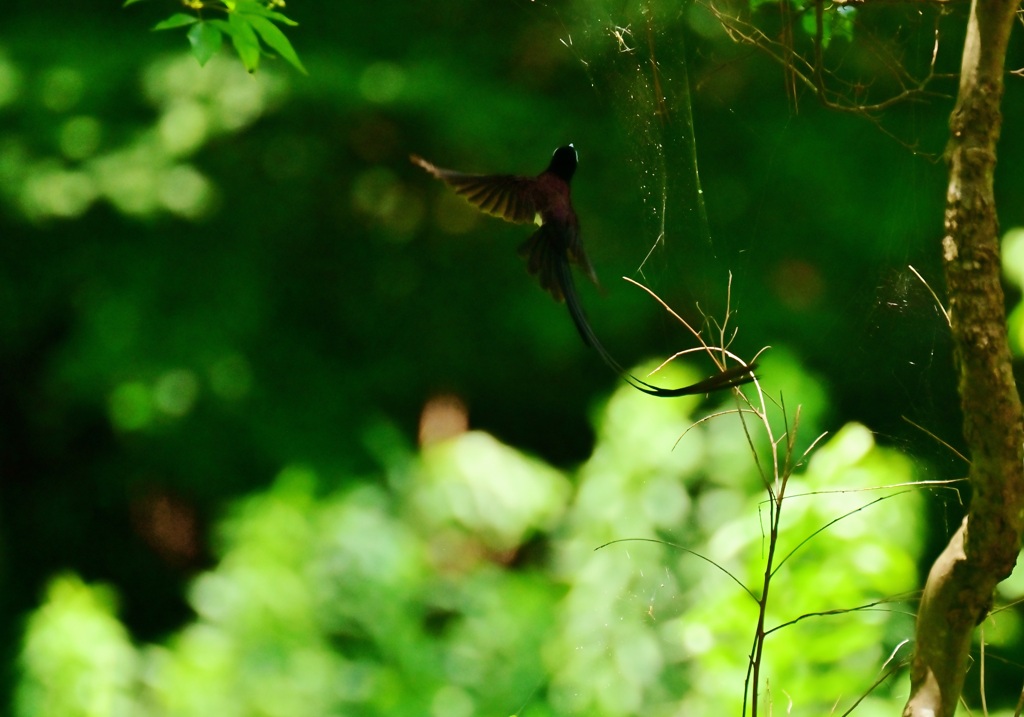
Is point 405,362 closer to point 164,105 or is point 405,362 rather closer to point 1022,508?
point 164,105

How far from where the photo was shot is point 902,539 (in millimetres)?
1166

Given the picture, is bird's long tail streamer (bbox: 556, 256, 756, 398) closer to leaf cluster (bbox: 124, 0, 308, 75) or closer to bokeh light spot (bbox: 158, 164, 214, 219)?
Answer: leaf cluster (bbox: 124, 0, 308, 75)

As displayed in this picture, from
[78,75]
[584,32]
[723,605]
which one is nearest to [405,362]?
[78,75]

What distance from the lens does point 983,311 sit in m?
0.55

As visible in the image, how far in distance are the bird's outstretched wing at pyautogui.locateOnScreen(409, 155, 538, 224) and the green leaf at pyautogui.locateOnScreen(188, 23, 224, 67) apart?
25 centimetres

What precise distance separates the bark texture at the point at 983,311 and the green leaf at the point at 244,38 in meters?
0.52

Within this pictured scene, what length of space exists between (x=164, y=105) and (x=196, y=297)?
1.39 feet

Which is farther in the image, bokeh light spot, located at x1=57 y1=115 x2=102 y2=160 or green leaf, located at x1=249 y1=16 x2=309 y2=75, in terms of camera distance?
bokeh light spot, located at x1=57 y1=115 x2=102 y2=160

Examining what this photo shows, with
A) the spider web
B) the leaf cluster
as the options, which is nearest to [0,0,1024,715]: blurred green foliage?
the spider web

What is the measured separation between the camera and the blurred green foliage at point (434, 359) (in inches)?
33.7

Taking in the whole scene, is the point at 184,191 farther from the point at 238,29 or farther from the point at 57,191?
the point at 238,29

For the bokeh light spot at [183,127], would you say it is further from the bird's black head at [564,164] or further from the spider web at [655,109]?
the bird's black head at [564,164]

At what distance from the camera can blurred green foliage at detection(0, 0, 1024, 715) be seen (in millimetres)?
856

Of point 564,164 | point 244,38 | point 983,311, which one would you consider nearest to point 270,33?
point 244,38
